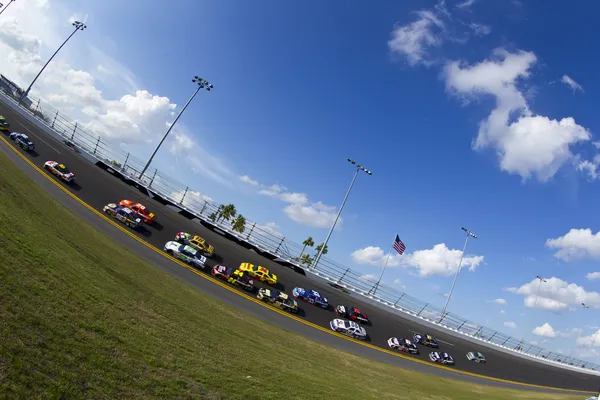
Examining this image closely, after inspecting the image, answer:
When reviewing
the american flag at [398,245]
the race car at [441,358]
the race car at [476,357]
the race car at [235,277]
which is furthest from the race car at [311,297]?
the race car at [476,357]

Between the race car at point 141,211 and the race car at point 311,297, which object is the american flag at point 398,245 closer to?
the race car at point 311,297

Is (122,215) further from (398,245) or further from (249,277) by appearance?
(398,245)

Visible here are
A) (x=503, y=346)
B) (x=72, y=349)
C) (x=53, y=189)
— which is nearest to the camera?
(x=72, y=349)

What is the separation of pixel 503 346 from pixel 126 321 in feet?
213

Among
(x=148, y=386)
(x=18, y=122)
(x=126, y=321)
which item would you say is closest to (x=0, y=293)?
(x=126, y=321)

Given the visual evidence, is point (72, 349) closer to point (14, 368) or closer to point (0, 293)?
point (14, 368)

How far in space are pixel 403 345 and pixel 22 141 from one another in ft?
183

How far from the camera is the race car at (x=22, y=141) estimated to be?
41000mm

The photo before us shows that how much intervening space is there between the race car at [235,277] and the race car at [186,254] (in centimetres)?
165

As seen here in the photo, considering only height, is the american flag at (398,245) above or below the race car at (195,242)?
above

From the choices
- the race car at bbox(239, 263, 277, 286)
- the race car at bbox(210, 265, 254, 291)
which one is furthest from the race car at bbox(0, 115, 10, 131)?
the race car at bbox(239, 263, 277, 286)

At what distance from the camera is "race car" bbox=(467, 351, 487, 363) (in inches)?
1617

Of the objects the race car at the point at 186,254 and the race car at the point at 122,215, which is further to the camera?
the race car at the point at 122,215

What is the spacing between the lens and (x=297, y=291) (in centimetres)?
3659
